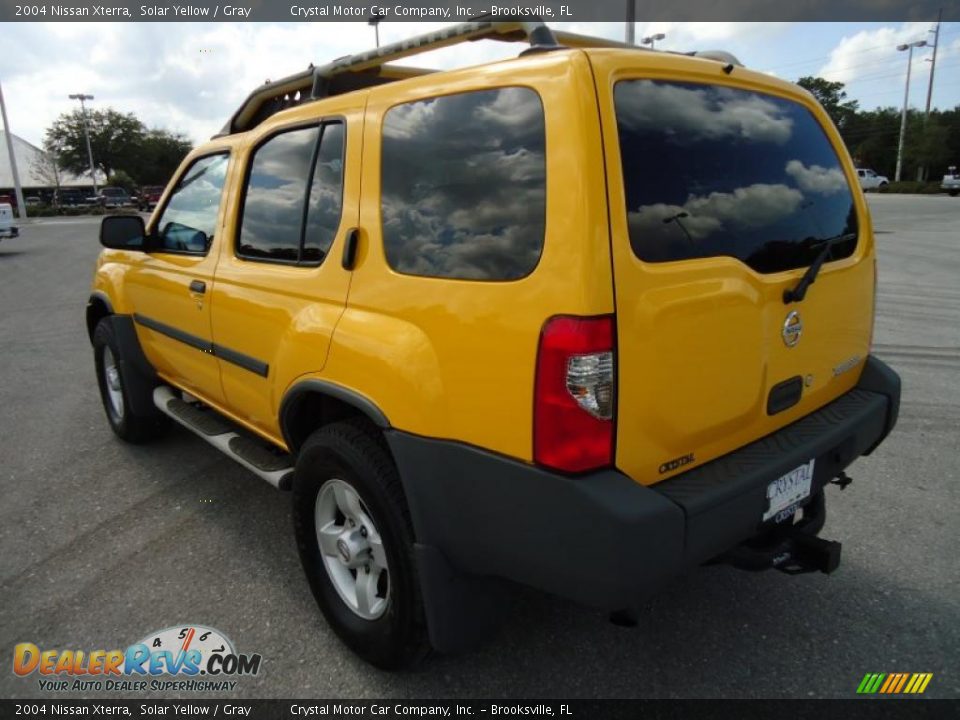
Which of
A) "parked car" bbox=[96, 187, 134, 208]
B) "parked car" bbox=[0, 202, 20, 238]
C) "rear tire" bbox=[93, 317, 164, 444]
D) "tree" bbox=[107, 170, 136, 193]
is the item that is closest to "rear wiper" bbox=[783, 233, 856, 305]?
"rear tire" bbox=[93, 317, 164, 444]

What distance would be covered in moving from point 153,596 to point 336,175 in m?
1.97

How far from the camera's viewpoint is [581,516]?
172 cm

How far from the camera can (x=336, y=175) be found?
249 cm

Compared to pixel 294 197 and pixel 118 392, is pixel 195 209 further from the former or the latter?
pixel 118 392

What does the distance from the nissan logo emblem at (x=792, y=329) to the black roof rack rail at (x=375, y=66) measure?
3.75 feet

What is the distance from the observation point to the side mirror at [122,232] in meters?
3.77

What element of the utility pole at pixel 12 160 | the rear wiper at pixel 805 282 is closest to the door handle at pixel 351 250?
the rear wiper at pixel 805 282

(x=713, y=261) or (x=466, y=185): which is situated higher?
(x=466, y=185)

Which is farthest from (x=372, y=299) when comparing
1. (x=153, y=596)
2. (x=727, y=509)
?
(x=153, y=596)

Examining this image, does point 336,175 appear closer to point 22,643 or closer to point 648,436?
point 648,436

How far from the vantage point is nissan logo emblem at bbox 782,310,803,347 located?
2201 millimetres

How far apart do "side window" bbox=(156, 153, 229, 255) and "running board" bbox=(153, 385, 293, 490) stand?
90cm

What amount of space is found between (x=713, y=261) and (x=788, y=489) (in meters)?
0.79

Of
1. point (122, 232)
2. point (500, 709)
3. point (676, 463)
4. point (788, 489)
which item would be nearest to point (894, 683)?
point (788, 489)
